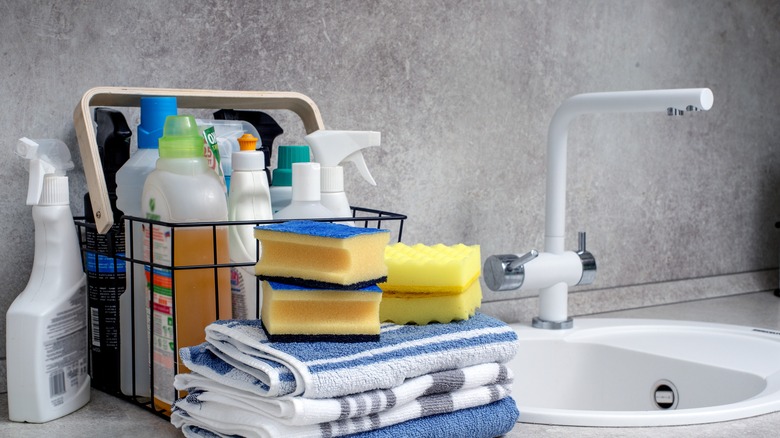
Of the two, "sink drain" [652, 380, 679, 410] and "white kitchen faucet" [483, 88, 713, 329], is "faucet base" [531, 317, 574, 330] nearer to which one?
"white kitchen faucet" [483, 88, 713, 329]

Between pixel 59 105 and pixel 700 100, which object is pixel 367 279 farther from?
pixel 700 100

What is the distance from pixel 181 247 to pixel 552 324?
63 cm

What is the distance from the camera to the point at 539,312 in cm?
128

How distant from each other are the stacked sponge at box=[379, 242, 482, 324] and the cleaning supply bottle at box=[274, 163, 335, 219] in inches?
3.4

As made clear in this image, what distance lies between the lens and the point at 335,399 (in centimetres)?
65

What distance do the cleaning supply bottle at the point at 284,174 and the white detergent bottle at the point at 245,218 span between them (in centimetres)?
8

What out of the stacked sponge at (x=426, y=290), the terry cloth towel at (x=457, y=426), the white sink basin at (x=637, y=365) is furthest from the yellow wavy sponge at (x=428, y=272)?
the white sink basin at (x=637, y=365)

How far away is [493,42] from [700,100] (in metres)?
0.33

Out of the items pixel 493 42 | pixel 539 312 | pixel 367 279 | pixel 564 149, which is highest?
pixel 493 42

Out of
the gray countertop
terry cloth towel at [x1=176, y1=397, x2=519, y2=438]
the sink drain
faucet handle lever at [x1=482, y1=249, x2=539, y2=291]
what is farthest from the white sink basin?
terry cloth towel at [x1=176, y1=397, x2=519, y2=438]

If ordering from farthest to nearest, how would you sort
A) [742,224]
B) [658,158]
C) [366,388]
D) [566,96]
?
[742,224]
[658,158]
[566,96]
[366,388]

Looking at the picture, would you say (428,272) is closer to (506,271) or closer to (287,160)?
(287,160)

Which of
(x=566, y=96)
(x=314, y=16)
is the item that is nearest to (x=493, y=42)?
(x=566, y=96)

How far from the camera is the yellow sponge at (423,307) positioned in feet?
2.58
